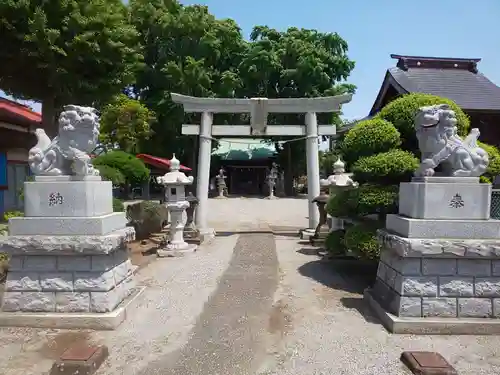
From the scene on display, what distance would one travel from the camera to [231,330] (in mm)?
4078

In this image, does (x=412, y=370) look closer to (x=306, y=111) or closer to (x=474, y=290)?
(x=474, y=290)

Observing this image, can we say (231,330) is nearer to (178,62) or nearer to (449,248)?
(449,248)

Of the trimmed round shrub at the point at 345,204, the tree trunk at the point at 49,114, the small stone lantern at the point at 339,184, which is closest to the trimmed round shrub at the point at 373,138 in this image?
the trimmed round shrub at the point at 345,204

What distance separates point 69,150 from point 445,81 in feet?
42.2

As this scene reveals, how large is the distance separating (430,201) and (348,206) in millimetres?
1948

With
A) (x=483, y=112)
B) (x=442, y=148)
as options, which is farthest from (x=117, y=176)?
(x=483, y=112)

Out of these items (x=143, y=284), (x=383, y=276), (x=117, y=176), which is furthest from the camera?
(x=117, y=176)

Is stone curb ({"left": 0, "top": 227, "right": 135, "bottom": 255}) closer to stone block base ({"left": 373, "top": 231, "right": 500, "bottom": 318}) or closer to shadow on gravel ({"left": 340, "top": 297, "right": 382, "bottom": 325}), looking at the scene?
shadow on gravel ({"left": 340, "top": 297, "right": 382, "bottom": 325})

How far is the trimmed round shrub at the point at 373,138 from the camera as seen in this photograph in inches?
220

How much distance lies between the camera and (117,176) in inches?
327

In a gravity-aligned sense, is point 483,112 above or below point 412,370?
above

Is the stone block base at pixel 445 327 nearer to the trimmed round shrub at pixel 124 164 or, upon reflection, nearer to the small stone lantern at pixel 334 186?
the small stone lantern at pixel 334 186

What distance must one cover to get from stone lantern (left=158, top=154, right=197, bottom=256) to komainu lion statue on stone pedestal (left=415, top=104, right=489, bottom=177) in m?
5.54

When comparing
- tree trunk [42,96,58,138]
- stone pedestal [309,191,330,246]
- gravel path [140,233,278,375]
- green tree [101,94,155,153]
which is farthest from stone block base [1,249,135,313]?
green tree [101,94,155,153]
